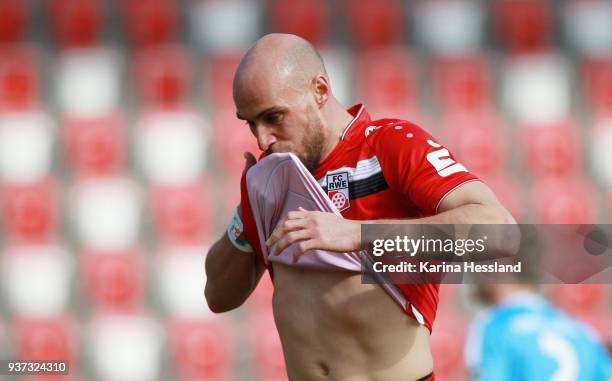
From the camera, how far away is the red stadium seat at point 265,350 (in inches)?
395

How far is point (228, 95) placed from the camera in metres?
11.2

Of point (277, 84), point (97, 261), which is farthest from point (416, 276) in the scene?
point (97, 261)

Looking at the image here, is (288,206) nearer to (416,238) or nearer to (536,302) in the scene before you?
(416,238)

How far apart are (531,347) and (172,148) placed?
682 centimetres

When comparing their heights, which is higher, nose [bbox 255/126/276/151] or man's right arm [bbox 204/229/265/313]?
nose [bbox 255/126/276/151]

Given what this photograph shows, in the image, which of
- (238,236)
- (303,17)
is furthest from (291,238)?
(303,17)

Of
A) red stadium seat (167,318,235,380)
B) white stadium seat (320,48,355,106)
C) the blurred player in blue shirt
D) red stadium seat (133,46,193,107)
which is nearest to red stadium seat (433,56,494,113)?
white stadium seat (320,48,355,106)

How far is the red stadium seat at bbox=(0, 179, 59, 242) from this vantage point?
10.6 metres

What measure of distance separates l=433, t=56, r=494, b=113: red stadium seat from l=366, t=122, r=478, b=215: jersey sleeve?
328 inches

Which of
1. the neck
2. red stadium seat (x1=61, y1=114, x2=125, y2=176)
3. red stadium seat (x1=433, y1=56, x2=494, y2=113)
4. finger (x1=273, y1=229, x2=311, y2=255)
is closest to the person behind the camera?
finger (x1=273, y1=229, x2=311, y2=255)

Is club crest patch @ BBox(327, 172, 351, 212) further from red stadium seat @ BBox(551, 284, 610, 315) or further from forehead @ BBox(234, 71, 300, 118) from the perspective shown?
red stadium seat @ BBox(551, 284, 610, 315)

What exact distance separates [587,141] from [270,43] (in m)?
8.45

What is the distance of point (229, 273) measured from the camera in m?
3.53

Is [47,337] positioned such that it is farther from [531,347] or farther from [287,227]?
[287,227]
